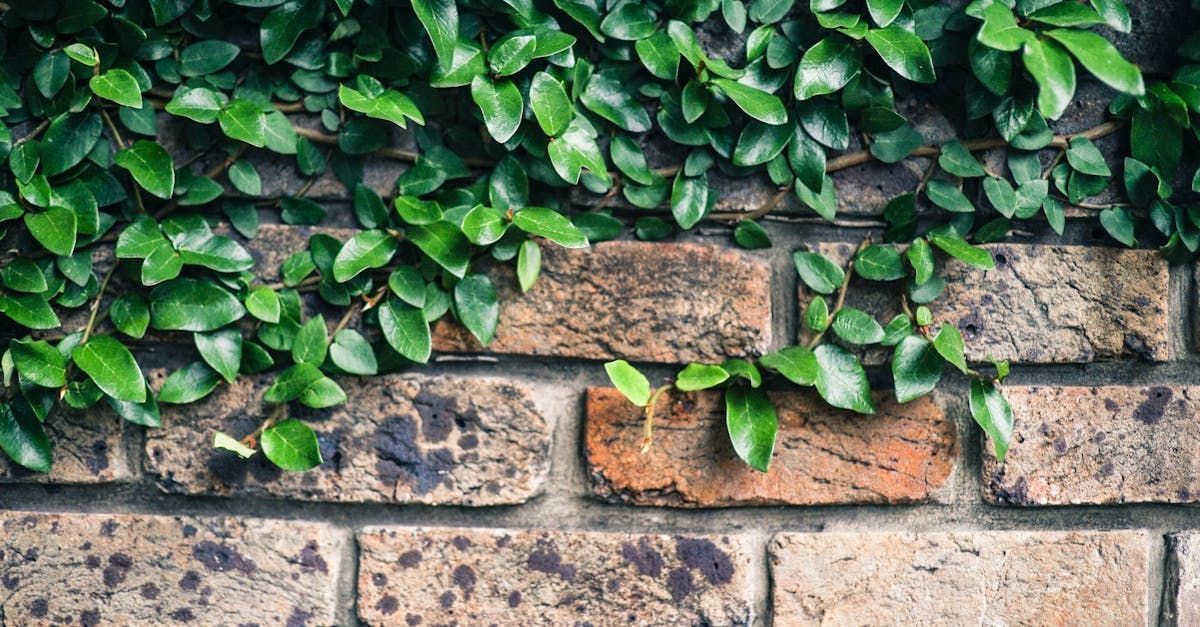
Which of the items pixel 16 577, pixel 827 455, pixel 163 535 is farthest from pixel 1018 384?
pixel 16 577

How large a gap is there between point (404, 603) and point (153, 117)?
1.42 ft

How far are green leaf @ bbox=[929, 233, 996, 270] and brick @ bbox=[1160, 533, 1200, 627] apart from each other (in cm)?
30

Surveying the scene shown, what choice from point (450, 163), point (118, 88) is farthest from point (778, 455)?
point (118, 88)

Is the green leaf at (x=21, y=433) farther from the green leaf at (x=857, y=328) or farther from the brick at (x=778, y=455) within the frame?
the green leaf at (x=857, y=328)

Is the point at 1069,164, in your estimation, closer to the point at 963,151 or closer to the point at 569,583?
the point at 963,151

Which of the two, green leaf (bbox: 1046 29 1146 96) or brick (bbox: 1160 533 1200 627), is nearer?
green leaf (bbox: 1046 29 1146 96)

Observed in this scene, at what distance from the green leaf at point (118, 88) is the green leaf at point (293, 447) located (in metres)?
0.27

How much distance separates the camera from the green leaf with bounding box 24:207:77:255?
2.16 ft

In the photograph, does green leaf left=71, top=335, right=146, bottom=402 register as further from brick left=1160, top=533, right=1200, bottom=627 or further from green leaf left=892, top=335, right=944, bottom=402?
brick left=1160, top=533, right=1200, bottom=627

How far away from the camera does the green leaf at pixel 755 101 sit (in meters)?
0.67

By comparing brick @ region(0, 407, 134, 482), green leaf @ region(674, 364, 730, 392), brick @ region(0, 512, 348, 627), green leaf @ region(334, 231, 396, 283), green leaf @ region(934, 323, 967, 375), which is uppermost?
green leaf @ region(334, 231, 396, 283)

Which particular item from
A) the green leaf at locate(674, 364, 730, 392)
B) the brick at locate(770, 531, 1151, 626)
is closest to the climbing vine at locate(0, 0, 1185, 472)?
the green leaf at locate(674, 364, 730, 392)

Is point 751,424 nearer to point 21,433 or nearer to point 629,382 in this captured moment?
point 629,382

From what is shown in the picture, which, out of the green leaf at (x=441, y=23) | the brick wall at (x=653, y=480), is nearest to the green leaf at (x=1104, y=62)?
the brick wall at (x=653, y=480)
